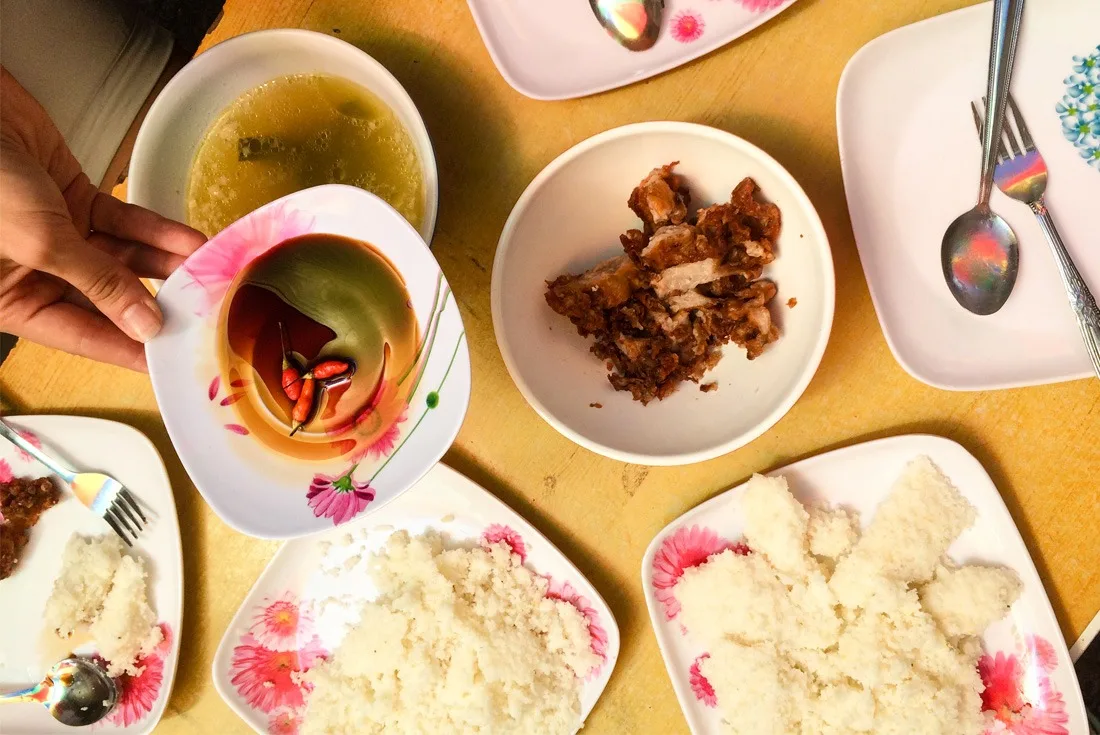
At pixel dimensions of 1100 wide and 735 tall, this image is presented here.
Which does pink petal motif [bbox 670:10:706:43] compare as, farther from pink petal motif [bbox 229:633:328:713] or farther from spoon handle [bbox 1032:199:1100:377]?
pink petal motif [bbox 229:633:328:713]

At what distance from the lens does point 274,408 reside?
37.6 inches

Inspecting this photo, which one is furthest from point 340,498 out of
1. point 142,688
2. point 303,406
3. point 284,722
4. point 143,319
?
point 142,688

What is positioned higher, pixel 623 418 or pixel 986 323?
pixel 986 323

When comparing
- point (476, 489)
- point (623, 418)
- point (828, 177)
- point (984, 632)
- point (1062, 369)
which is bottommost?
point (984, 632)

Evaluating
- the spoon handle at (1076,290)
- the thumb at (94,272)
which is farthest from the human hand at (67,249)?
the spoon handle at (1076,290)

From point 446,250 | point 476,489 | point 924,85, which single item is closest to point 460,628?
point 476,489

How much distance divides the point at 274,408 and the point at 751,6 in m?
0.95

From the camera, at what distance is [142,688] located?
1312 mm

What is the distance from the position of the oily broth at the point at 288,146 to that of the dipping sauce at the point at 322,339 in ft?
0.74

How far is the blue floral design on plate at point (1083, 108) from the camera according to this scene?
1128mm

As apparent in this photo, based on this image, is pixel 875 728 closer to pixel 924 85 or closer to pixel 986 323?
pixel 986 323

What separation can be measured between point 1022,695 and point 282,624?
127 cm

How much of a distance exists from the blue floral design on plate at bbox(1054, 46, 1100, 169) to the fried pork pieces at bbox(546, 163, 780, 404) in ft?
1.65

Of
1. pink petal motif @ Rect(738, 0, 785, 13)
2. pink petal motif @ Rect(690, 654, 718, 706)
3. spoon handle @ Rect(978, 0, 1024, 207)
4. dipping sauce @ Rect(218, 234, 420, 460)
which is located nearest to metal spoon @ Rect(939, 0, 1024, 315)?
spoon handle @ Rect(978, 0, 1024, 207)
